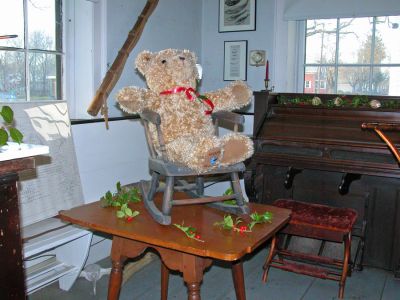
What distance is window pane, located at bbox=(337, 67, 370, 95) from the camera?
3566 millimetres

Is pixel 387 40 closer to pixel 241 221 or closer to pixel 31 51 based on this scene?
pixel 241 221

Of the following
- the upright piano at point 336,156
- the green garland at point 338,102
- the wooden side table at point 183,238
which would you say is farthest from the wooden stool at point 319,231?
the wooden side table at point 183,238

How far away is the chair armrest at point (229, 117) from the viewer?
1889mm

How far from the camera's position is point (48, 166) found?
2451 mm

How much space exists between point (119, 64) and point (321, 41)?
5.62 feet

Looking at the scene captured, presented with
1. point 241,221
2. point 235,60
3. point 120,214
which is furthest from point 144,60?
point 235,60

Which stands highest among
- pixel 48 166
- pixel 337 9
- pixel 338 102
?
pixel 337 9

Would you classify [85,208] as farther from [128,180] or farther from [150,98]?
[128,180]

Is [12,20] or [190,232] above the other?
[12,20]

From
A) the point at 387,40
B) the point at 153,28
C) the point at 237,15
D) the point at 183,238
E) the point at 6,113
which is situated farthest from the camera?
the point at 237,15

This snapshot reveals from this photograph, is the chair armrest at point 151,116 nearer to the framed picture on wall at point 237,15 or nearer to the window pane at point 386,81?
the framed picture on wall at point 237,15

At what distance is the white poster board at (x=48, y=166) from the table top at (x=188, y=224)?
0.56 m

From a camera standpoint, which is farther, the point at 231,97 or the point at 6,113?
the point at 231,97

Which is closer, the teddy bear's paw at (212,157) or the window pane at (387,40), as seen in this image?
the teddy bear's paw at (212,157)
